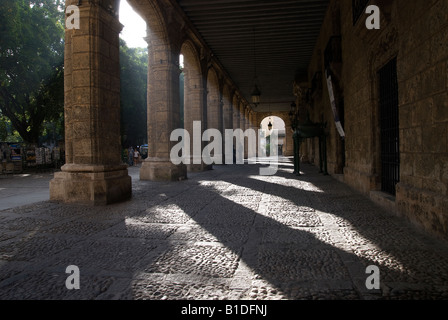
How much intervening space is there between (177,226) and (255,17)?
8.36 meters

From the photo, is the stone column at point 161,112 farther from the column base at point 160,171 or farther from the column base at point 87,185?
the column base at point 87,185

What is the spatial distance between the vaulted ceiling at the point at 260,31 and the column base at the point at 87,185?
615 centimetres

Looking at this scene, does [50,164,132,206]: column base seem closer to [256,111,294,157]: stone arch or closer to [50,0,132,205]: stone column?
[50,0,132,205]: stone column

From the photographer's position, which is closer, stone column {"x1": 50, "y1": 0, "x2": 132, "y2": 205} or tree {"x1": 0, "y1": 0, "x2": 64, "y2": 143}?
stone column {"x1": 50, "y1": 0, "x2": 132, "y2": 205}

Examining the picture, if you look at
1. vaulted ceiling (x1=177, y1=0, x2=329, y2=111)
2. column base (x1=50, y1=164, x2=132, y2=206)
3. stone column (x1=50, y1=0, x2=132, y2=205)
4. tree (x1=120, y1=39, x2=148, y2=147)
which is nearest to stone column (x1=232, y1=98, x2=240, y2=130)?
vaulted ceiling (x1=177, y1=0, x2=329, y2=111)

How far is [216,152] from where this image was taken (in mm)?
16406

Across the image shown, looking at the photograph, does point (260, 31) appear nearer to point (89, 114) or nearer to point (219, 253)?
point (89, 114)

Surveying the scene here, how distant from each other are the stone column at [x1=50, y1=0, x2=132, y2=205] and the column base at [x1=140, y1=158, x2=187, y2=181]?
130 inches

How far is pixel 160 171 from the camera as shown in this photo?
29.5 feet

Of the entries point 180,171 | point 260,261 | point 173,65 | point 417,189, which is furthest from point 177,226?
point 173,65

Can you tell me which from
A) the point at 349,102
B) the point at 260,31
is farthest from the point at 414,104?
the point at 260,31

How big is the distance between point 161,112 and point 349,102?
203 inches

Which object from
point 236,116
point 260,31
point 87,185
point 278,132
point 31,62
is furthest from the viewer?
point 278,132

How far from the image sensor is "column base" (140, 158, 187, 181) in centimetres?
893
